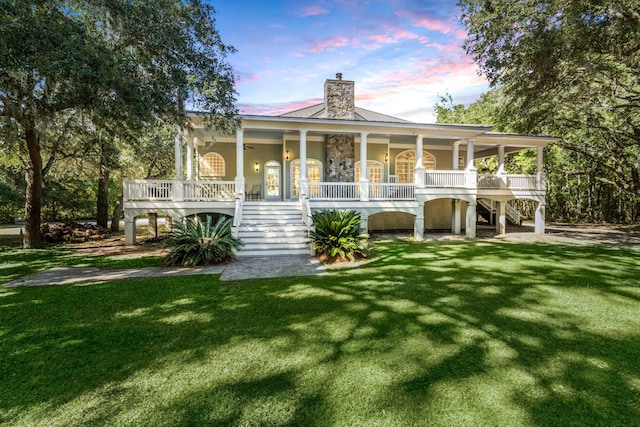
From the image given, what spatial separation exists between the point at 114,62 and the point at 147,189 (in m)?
5.51

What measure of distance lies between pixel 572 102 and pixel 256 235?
13.9 m

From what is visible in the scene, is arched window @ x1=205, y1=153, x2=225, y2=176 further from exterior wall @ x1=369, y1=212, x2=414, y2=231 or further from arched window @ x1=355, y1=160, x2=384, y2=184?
exterior wall @ x1=369, y1=212, x2=414, y2=231

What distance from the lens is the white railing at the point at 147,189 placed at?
1063cm

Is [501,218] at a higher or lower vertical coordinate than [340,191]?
lower

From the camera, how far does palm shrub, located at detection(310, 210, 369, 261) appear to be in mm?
8008

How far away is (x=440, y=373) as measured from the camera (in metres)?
2.80

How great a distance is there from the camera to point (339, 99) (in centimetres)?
1382

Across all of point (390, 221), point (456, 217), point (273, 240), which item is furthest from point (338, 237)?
point (456, 217)

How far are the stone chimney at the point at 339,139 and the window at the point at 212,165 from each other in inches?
192

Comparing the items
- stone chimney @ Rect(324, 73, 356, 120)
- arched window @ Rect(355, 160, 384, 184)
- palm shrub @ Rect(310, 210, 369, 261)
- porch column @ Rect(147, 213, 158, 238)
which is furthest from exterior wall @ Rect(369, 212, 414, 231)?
porch column @ Rect(147, 213, 158, 238)

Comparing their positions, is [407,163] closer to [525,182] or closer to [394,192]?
[394,192]

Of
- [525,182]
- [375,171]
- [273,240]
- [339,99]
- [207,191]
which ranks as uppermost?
[339,99]

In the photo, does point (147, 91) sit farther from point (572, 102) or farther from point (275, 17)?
point (572, 102)

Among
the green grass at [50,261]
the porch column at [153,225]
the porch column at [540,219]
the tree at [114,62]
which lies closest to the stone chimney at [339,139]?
the tree at [114,62]
